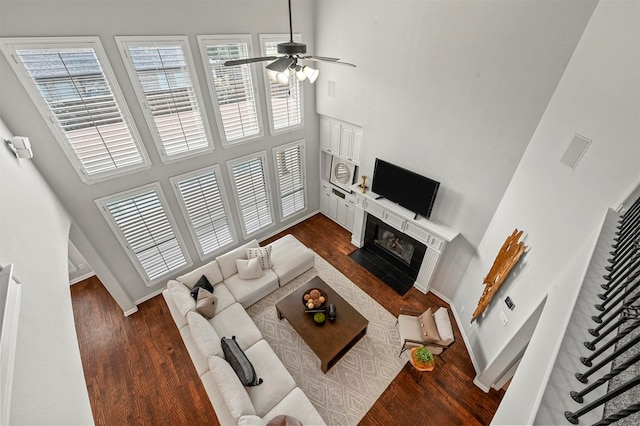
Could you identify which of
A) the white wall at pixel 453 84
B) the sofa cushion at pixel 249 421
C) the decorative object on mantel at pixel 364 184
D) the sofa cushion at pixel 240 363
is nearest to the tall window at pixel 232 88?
the white wall at pixel 453 84

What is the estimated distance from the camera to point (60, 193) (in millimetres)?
3697

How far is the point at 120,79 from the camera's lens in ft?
11.9

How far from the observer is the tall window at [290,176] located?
602cm

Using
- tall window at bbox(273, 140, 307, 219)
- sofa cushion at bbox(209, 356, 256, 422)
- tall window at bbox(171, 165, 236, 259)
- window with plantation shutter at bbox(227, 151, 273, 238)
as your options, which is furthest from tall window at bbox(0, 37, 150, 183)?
sofa cushion at bbox(209, 356, 256, 422)

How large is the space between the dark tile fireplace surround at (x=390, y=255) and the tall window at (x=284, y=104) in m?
2.80

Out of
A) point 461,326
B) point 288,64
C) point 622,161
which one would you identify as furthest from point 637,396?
point 461,326

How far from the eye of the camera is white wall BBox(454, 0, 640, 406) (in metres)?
2.10

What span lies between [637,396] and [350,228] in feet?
19.2

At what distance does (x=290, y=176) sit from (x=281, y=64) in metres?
3.87

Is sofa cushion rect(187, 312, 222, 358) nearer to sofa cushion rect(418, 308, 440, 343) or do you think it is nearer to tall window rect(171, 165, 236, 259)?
tall window rect(171, 165, 236, 259)

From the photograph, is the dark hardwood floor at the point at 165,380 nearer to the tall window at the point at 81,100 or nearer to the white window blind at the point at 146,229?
the white window blind at the point at 146,229

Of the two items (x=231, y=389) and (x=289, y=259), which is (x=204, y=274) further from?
(x=231, y=389)

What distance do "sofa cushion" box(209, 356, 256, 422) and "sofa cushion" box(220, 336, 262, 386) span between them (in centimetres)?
9

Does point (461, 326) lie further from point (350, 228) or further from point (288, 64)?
point (288, 64)
